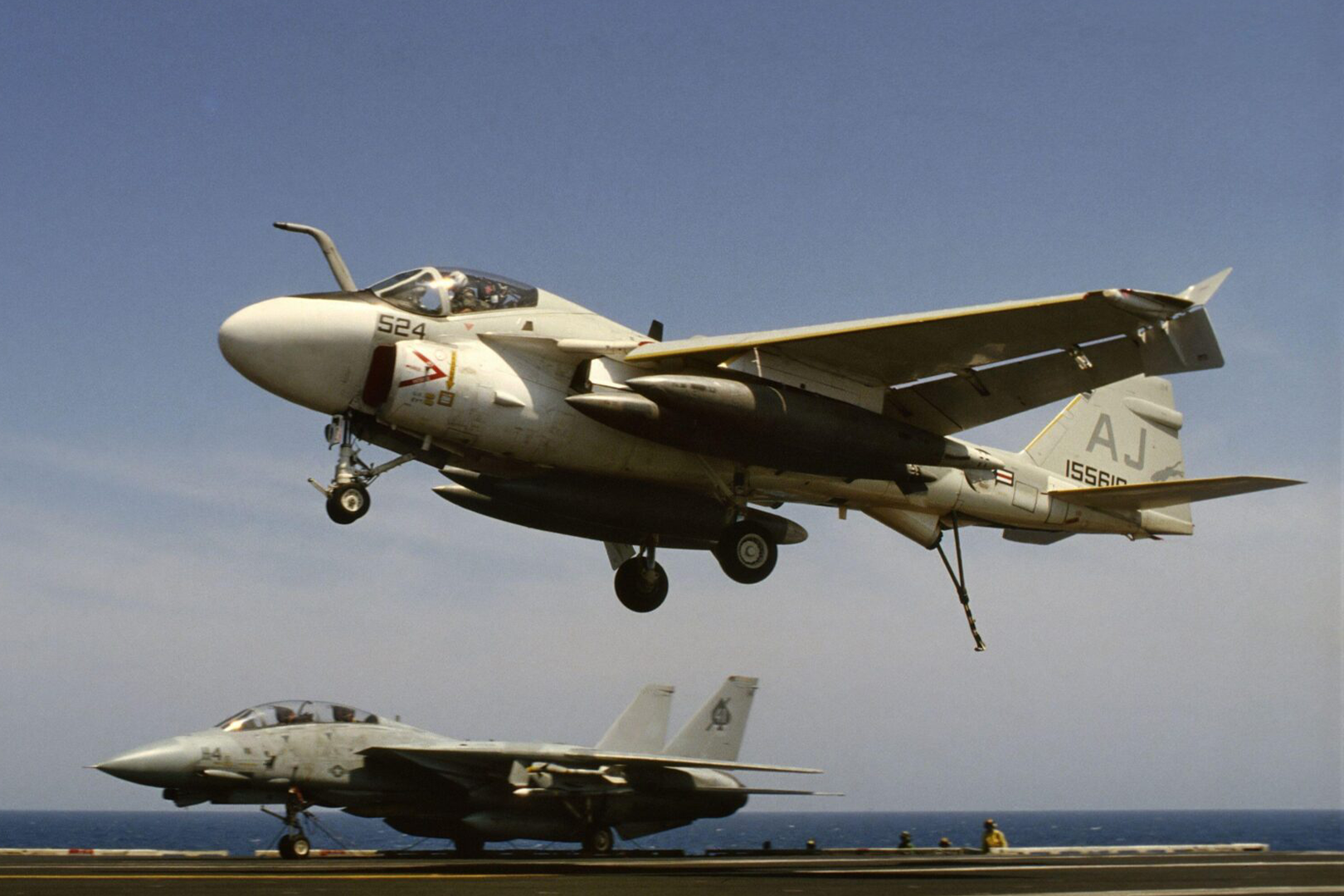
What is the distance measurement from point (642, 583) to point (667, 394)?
4.56 meters

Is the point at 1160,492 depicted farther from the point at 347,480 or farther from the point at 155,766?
the point at 155,766

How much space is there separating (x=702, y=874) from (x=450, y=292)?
1214cm

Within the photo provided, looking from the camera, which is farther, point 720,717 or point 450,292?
point 720,717

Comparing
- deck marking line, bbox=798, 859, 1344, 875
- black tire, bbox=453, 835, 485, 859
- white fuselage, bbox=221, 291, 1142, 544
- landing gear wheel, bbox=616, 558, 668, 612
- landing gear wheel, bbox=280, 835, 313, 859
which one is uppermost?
white fuselage, bbox=221, 291, 1142, 544

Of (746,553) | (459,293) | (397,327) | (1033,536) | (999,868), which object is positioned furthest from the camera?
(999,868)

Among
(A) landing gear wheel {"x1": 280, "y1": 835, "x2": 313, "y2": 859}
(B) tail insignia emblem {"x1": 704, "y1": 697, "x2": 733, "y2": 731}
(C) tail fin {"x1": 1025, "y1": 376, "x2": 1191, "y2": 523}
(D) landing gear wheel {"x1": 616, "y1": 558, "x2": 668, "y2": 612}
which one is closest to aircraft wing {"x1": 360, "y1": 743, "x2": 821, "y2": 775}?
(A) landing gear wheel {"x1": 280, "y1": 835, "x2": 313, "y2": 859}

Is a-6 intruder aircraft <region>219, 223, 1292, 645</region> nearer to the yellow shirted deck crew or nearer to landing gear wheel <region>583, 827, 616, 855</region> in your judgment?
landing gear wheel <region>583, 827, 616, 855</region>

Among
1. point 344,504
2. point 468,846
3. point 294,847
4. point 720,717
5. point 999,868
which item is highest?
point 344,504

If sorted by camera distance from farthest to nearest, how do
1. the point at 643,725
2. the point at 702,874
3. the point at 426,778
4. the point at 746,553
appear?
1. the point at 643,725
2. the point at 426,778
3. the point at 702,874
4. the point at 746,553

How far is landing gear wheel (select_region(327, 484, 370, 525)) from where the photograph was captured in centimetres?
1500

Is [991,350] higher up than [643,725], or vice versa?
[991,350]

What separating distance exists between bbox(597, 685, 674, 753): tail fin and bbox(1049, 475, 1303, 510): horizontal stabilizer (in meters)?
21.3

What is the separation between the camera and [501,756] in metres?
31.4

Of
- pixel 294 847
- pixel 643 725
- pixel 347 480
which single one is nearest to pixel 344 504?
pixel 347 480
